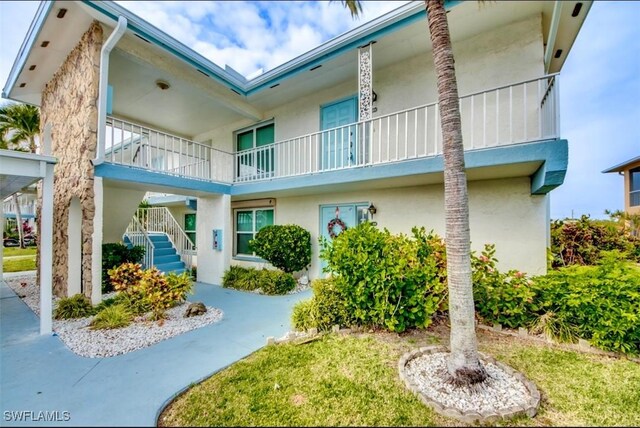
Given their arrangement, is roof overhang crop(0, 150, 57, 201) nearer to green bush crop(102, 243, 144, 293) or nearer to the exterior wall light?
green bush crop(102, 243, 144, 293)

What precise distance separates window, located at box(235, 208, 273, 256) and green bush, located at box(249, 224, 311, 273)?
169cm

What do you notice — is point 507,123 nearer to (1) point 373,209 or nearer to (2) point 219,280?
(1) point 373,209

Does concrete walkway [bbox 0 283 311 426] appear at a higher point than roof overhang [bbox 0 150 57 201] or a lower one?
lower

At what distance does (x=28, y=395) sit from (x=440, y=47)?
21.1 ft

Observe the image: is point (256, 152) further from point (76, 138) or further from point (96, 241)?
point (96, 241)

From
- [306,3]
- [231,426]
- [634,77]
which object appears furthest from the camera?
[306,3]

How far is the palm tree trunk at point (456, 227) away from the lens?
3150 millimetres

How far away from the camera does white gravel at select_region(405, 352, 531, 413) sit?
285 cm

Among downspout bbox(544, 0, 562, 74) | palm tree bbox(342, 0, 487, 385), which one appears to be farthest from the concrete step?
downspout bbox(544, 0, 562, 74)

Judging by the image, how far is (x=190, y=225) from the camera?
13461 mm

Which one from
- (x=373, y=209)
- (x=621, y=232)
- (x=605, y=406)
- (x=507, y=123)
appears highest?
(x=507, y=123)

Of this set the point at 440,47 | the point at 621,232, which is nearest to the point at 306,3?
the point at 440,47

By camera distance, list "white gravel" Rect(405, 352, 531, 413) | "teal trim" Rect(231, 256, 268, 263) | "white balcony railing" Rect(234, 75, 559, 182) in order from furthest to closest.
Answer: "teal trim" Rect(231, 256, 268, 263)
"white balcony railing" Rect(234, 75, 559, 182)
"white gravel" Rect(405, 352, 531, 413)

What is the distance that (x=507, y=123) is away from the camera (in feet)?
18.8
